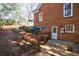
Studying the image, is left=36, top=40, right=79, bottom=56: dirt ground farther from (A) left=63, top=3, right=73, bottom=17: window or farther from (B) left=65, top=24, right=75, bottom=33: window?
(A) left=63, top=3, right=73, bottom=17: window

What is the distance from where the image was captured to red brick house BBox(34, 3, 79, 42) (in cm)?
376

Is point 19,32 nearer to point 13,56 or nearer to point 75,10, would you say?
point 13,56

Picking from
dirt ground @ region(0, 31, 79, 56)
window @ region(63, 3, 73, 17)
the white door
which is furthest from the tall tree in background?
window @ region(63, 3, 73, 17)

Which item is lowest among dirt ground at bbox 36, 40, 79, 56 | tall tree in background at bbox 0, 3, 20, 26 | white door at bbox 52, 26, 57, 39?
dirt ground at bbox 36, 40, 79, 56

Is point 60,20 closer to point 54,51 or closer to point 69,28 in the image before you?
point 69,28

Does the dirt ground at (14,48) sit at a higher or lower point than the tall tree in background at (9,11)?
lower

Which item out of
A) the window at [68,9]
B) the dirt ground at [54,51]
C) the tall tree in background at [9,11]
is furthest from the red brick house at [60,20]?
the tall tree in background at [9,11]

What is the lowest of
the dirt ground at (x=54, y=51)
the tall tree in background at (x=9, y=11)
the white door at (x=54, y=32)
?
the dirt ground at (x=54, y=51)

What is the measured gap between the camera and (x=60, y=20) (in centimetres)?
380

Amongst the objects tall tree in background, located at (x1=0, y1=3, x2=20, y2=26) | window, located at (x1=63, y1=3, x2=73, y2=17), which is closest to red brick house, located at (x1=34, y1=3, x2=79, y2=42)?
window, located at (x1=63, y1=3, x2=73, y2=17)

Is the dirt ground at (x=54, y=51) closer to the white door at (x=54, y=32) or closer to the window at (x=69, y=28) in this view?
the white door at (x=54, y=32)

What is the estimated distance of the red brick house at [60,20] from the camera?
12.3ft

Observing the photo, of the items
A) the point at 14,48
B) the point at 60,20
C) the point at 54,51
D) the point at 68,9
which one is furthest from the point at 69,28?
the point at 14,48

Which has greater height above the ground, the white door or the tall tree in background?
the tall tree in background
